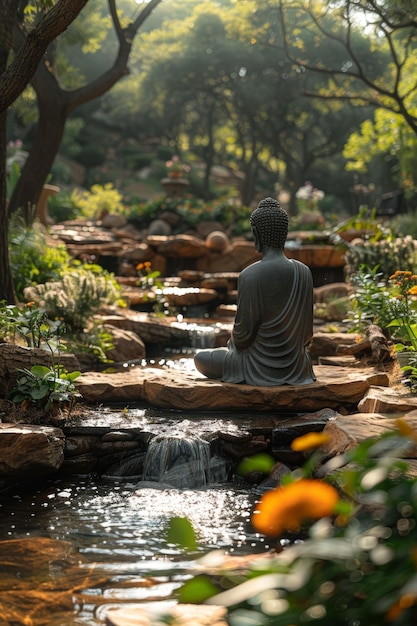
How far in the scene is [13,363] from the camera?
22.3ft

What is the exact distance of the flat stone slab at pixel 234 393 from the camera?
7.24m

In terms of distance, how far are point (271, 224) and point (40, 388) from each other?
8.71ft

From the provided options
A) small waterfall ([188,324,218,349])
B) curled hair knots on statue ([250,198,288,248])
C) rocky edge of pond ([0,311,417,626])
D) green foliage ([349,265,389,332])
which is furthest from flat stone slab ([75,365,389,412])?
small waterfall ([188,324,218,349])

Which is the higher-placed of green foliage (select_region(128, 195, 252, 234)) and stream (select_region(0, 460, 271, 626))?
green foliage (select_region(128, 195, 252, 234))

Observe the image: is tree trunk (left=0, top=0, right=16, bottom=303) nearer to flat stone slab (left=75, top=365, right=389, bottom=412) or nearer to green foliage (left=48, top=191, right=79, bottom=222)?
flat stone slab (left=75, top=365, right=389, bottom=412)

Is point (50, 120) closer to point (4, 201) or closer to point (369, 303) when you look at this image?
point (4, 201)

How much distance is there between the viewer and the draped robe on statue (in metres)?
7.28

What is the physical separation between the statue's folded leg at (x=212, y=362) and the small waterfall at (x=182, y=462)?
4.71 feet

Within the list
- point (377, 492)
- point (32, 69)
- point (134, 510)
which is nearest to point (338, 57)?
point (32, 69)

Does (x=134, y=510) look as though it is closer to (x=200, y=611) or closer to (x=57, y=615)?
(x=57, y=615)

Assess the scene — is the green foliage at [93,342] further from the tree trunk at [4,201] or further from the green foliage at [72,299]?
the tree trunk at [4,201]

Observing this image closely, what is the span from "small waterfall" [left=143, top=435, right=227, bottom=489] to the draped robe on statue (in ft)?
4.34

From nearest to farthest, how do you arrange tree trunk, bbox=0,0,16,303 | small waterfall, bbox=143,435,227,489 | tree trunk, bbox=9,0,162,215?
small waterfall, bbox=143,435,227,489, tree trunk, bbox=0,0,16,303, tree trunk, bbox=9,0,162,215

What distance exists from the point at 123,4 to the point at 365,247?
128 ft
